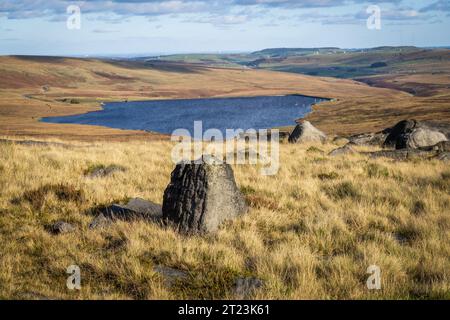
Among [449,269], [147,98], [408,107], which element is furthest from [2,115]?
[449,269]

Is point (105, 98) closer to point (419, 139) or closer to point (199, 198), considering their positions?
point (419, 139)

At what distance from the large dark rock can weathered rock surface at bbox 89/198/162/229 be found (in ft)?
2.24

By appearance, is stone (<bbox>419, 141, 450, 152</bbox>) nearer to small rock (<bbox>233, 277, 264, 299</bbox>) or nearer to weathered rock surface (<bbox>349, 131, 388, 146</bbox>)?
weathered rock surface (<bbox>349, 131, 388, 146</bbox>)

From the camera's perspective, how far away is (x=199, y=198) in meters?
8.61

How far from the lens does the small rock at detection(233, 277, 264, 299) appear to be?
19.3 feet

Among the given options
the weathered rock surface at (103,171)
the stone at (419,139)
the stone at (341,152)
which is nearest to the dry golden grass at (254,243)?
the weathered rock surface at (103,171)

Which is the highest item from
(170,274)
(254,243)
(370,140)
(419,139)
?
(419,139)

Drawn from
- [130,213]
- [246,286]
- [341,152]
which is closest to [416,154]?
[341,152]

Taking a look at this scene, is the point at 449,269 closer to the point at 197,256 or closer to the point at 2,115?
the point at 197,256

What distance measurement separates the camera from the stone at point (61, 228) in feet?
27.9

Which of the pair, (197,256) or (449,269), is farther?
(197,256)

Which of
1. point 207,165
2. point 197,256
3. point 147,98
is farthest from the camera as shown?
point 147,98
